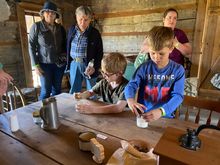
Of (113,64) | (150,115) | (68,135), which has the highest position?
(113,64)

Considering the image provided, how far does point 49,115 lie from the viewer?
1.04 meters

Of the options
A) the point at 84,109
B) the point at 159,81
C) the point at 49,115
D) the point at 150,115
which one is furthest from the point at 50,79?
the point at 150,115

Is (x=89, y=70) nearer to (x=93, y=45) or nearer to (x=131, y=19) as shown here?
(x=93, y=45)

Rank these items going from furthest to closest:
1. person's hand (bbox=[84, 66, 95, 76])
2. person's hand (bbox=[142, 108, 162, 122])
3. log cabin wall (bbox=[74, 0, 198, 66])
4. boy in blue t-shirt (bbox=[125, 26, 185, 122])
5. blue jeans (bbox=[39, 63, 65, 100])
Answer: log cabin wall (bbox=[74, 0, 198, 66])
blue jeans (bbox=[39, 63, 65, 100])
person's hand (bbox=[84, 66, 95, 76])
boy in blue t-shirt (bbox=[125, 26, 185, 122])
person's hand (bbox=[142, 108, 162, 122])

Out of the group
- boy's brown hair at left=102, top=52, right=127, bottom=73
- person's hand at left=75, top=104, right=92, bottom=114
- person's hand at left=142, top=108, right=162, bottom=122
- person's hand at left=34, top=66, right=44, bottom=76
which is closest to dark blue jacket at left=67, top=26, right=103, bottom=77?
person's hand at left=34, top=66, right=44, bottom=76

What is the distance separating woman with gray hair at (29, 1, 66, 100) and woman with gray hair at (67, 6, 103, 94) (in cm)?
20

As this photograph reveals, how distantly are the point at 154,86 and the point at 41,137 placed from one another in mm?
801

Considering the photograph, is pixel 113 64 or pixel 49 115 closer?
pixel 49 115

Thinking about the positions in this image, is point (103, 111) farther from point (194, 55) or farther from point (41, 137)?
point (194, 55)

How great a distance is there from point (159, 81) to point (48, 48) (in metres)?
1.70

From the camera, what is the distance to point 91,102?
1.46 meters

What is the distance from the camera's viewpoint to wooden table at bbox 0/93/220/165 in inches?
32.1

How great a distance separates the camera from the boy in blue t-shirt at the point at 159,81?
113cm

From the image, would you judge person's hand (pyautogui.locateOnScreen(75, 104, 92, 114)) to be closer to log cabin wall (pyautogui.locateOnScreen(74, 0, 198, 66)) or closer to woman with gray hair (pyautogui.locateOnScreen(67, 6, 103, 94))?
woman with gray hair (pyautogui.locateOnScreen(67, 6, 103, 94))
